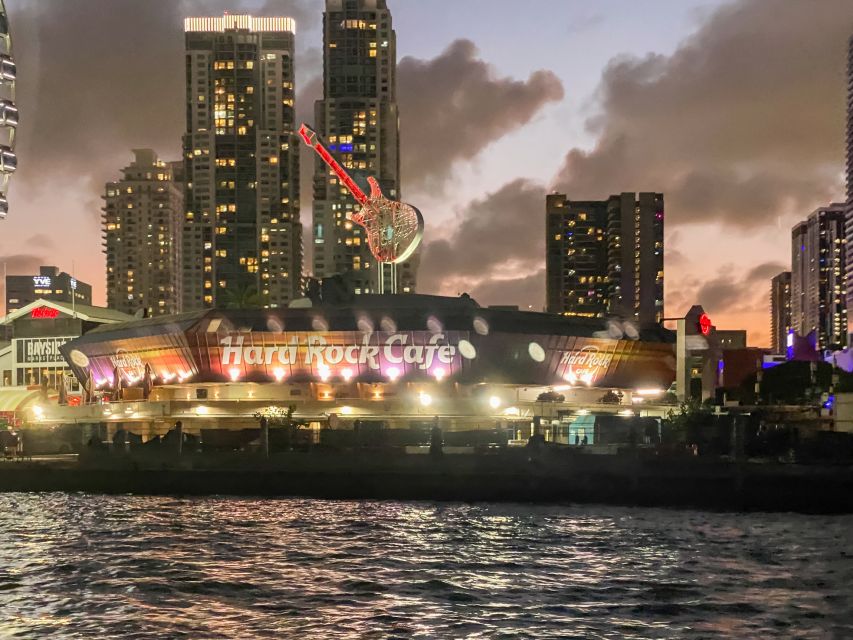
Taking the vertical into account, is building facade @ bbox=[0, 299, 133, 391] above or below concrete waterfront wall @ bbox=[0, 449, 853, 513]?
above

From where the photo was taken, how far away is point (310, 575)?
107 feet

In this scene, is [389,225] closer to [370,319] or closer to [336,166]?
[370,319]

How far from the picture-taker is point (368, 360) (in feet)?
310

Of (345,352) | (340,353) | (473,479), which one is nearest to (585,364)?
(345,352)

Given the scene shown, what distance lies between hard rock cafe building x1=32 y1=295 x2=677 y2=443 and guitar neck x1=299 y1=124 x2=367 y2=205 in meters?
12.6

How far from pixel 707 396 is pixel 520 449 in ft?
234

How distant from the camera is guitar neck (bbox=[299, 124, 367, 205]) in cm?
10556

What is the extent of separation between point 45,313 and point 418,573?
384 ft

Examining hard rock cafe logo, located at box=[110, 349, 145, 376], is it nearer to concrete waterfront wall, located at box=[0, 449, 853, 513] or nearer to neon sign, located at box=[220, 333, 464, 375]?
neon sign, located at box=[220, 333, 464, 375]

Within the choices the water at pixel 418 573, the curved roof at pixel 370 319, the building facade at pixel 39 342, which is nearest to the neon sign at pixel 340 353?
the curved roof at pixel 370 319

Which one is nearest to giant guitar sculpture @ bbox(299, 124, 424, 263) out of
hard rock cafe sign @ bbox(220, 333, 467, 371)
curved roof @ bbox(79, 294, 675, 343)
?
curved roof @ bbox(79, 294, 675, 343)

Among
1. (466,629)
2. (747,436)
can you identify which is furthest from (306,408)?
(466,629)

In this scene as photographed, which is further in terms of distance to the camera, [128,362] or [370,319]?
[128,362]

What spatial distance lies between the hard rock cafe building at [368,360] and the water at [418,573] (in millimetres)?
41464
